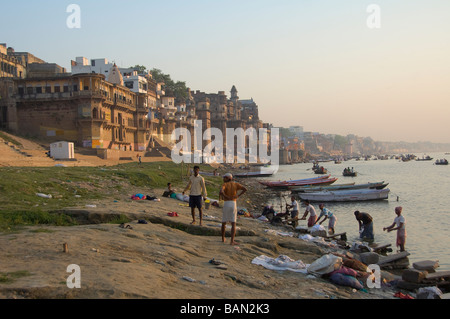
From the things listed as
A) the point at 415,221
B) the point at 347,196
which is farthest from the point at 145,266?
the point at 347,196

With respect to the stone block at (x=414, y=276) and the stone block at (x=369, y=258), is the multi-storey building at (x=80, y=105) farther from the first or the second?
the stone block at (x=414, y=276)

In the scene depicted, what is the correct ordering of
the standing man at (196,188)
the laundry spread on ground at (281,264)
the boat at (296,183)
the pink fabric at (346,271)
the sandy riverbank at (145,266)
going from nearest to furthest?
the sandy riverbank at (145,266), the pink fabric at (346,271), the laundry spread on ground at (281,264), the standing man at (196,188), the boat at (296,183)

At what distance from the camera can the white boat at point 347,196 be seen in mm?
33656

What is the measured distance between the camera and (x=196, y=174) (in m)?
12.0

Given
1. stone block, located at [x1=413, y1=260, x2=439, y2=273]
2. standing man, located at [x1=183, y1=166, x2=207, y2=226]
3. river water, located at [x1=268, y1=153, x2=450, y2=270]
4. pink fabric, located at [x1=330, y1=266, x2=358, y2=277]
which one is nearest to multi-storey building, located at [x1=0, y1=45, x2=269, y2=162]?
river water, located at [x1=268, y1=153, x2=450, y2=270]

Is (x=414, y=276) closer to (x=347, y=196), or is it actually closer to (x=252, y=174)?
(x=347, y=196)

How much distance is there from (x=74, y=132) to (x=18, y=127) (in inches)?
271

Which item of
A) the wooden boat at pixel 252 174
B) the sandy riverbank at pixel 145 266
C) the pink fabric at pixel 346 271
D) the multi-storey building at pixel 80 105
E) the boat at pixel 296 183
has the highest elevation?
the multi-storey building at pixel 80 105

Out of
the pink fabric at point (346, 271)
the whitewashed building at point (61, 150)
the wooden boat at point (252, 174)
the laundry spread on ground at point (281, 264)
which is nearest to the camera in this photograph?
the pink fabric at point (346, 271)

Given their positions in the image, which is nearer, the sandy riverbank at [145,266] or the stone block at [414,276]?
the sandy riverbank at [145,266]

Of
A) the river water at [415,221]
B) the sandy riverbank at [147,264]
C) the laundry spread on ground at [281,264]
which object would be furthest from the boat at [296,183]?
the laundry spread on ground at [281,264]

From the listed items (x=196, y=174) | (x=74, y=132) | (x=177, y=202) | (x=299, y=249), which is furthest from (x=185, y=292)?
(x=74, y=132)

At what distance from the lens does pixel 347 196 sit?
112 feet
